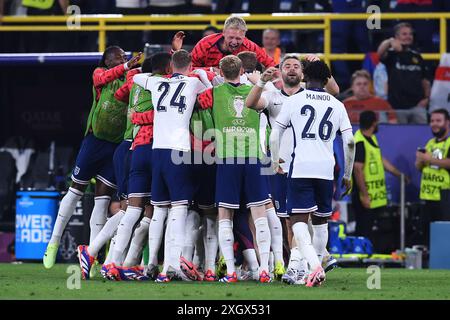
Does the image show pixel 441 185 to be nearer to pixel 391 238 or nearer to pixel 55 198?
pixel 391 238

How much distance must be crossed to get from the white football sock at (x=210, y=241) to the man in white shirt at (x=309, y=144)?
5.10 ft

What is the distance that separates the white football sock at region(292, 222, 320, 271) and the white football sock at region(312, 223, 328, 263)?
0.61 m

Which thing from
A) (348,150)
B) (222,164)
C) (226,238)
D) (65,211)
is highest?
(348,150)

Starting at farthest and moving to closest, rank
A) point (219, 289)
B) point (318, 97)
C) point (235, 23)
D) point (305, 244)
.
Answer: point (235, 23), point (318, 97), point (305, 244), point (219, 289)

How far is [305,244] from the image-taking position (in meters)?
12.3

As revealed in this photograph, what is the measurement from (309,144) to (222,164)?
Answer: 110 centimetres

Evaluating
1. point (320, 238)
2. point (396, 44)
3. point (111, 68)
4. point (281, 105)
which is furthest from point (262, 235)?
point (396, 44)

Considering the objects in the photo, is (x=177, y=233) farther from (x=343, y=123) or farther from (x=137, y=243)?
(x=343, y=123)

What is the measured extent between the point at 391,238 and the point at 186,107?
6216mm

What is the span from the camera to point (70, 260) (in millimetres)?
18328

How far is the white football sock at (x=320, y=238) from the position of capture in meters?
13.1

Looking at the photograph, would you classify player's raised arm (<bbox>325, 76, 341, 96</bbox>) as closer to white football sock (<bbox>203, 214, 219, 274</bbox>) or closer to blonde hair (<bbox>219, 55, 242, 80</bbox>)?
blonde hair (<bbox>219, 55, 242, 80</bbox>)

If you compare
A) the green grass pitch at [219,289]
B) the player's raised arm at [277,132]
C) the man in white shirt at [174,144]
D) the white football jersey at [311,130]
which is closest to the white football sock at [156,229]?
the man in white shirt at [174,144]

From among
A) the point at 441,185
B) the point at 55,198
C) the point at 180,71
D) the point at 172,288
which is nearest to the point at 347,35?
the point at 441,185
